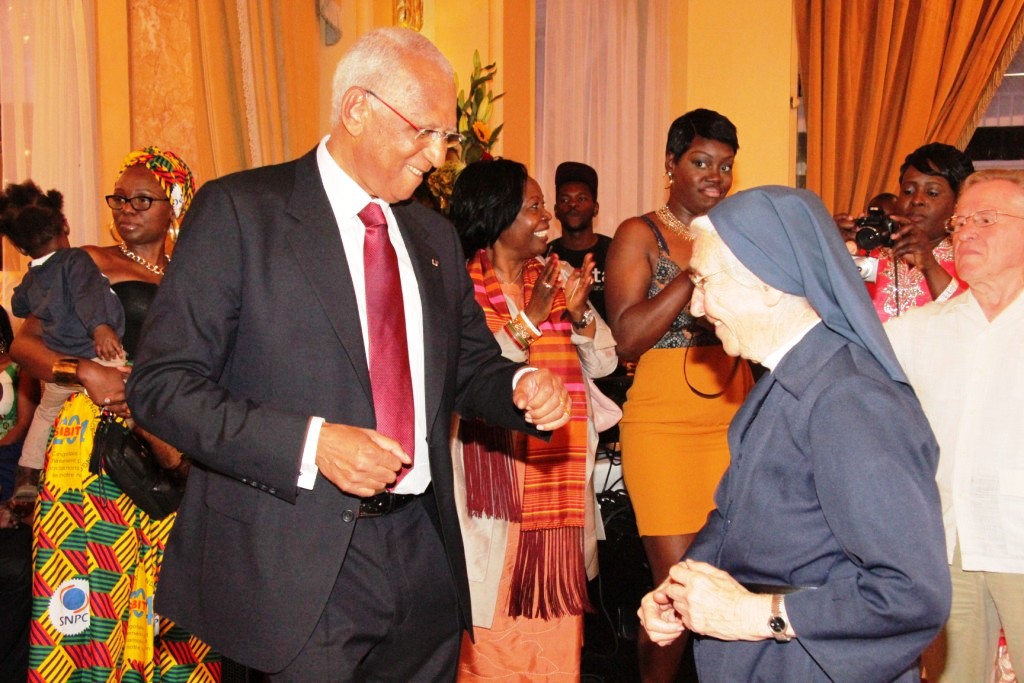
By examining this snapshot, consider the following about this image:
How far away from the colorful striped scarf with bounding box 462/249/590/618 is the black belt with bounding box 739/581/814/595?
2.06 metres

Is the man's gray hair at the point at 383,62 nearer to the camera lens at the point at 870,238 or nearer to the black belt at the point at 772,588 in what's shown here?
the black belt at the point at 772,588

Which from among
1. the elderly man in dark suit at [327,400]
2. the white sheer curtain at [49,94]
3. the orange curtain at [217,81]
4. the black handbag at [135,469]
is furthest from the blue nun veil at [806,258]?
the orange curtain at [217,81]

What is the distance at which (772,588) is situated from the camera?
196 centimetres

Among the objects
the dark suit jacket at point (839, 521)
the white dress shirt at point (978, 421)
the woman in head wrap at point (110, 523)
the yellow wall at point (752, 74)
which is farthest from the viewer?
the yellow wall at point (752, 74)

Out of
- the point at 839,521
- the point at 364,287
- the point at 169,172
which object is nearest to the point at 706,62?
the point at 169,172

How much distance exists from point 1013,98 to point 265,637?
7.89m

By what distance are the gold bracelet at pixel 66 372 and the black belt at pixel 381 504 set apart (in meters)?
1.79

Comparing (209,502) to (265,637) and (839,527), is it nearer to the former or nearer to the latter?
(265,637)

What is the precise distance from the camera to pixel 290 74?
6762 millimetres

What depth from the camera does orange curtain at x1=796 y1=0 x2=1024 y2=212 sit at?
788 cm

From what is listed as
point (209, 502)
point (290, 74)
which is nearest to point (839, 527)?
point (209, 502)

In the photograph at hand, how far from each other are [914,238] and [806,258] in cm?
218

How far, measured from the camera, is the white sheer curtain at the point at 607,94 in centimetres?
834

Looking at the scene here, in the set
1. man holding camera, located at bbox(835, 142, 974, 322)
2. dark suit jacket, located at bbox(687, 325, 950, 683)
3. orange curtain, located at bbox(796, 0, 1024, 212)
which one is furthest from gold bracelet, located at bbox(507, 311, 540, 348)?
orange curtain, located at bbox(796, 0, 1024, 212)
